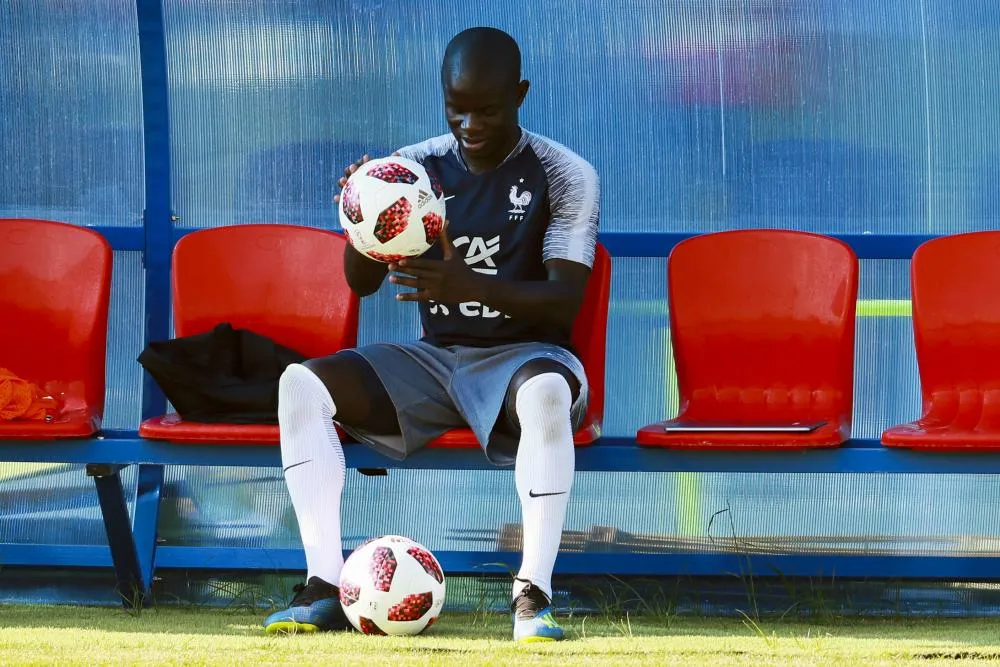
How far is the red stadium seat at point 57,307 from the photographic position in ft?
13.6

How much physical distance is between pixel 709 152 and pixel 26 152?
2318 mm

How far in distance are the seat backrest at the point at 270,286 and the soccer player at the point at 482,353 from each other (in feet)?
1.47

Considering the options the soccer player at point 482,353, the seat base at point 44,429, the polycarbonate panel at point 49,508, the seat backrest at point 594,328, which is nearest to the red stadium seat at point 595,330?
the seat backrest at point 594,328

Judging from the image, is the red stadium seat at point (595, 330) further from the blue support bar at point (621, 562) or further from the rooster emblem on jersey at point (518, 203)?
the blue support bar at point (621, 562)

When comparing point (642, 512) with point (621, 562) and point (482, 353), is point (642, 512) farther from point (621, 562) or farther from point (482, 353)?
point (482, 353)

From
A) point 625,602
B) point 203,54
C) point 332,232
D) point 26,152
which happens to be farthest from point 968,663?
point 26,152

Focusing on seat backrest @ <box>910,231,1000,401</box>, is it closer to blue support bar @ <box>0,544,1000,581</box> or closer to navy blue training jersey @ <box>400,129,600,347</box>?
blue support bar @ <box>0,544,1000,581</box>

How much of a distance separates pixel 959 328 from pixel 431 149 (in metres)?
1.62

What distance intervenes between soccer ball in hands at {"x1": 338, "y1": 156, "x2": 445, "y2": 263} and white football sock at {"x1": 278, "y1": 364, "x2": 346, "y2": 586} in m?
0.37

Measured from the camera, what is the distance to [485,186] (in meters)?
3.86

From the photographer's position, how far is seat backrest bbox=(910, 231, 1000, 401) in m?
4.05

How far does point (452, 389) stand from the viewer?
3.63 metres

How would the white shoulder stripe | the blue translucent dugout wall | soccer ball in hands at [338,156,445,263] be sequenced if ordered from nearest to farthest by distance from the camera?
soccer ball in hands at [338,156,445,263]
the white shoulder stripe
the blue translucent dugout wall

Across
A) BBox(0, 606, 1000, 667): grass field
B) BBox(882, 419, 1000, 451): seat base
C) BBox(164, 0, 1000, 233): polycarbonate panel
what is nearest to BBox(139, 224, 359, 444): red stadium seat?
BBox(164, 0, 1000, 233): polycarbonate panel
